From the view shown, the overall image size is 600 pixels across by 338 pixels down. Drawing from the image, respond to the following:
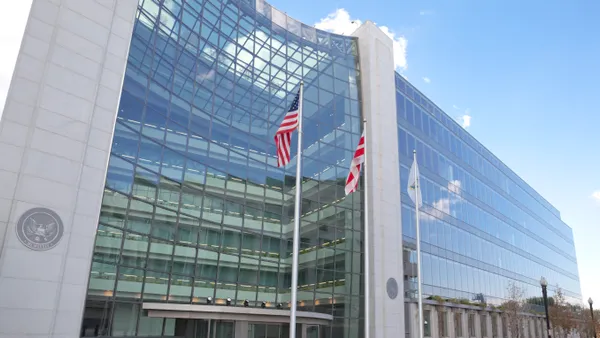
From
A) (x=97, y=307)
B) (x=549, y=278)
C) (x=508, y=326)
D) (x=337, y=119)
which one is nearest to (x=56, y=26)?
(x=97, y=307)

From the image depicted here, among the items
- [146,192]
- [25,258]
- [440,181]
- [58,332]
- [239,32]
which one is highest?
[239,32]

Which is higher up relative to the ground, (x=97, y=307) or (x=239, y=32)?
(x=239, y=32)

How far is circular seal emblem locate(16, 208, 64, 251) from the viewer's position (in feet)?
51.5

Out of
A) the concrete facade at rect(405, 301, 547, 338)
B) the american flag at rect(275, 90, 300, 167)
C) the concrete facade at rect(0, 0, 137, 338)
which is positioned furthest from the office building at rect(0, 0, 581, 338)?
the american flag at rect(275, 90, 300, 167)

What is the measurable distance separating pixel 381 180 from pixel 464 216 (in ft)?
61.1

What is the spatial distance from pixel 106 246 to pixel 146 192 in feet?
10.2

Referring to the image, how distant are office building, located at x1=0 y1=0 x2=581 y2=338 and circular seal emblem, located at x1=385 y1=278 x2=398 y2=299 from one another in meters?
0.22

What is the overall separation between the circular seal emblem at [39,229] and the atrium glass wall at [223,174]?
2981mm

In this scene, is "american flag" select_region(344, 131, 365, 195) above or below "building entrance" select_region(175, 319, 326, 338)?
above

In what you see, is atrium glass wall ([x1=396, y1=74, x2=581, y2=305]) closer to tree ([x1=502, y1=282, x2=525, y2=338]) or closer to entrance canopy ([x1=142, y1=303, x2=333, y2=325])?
tree ([x1=502, y1=282, x2=525, y2=338])

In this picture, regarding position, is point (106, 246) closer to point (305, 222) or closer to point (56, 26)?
point (56, 26)

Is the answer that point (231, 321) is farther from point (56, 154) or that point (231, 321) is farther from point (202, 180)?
point (56, 154)

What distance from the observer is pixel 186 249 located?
23.0 m

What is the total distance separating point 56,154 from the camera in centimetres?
1700
